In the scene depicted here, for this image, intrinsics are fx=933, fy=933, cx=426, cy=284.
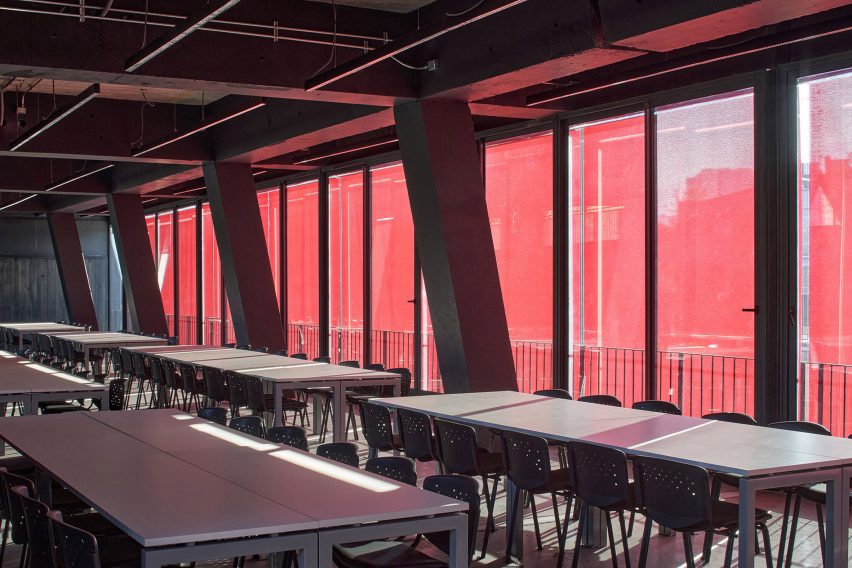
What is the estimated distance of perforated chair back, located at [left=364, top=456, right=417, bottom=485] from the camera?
4320 mm

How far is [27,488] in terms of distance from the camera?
417 cm

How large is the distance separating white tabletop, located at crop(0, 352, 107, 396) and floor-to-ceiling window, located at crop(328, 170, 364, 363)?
4.51m

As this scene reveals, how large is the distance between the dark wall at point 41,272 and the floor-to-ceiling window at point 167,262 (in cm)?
262

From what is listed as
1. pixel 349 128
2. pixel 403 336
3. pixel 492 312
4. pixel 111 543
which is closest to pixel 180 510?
pixel 111 543

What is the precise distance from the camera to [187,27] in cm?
554

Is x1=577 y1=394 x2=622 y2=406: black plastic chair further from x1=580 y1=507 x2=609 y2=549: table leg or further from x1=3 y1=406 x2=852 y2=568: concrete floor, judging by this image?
x1=580 y1=507 x2=609 y2=549: table leg

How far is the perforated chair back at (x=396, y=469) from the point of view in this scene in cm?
432

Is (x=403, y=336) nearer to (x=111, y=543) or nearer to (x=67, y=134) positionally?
(x=67, y=134)

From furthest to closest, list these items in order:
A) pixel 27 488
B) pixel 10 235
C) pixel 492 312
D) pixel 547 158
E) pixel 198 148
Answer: pixel 10 235 < pixel 198 148 < pixel 547 158 < pixel 492 312 < pixel 27 488

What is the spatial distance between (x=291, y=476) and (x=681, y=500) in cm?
181

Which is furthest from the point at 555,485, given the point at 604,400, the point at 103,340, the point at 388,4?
the point at 103,340

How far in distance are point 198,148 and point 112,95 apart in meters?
1.32

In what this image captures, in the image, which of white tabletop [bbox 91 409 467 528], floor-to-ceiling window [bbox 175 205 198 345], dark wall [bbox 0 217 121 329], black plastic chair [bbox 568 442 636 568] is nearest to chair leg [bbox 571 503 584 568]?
black plastic chair [bbox 568 442 636 568]

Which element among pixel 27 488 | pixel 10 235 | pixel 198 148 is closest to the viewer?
pixel 27 488
